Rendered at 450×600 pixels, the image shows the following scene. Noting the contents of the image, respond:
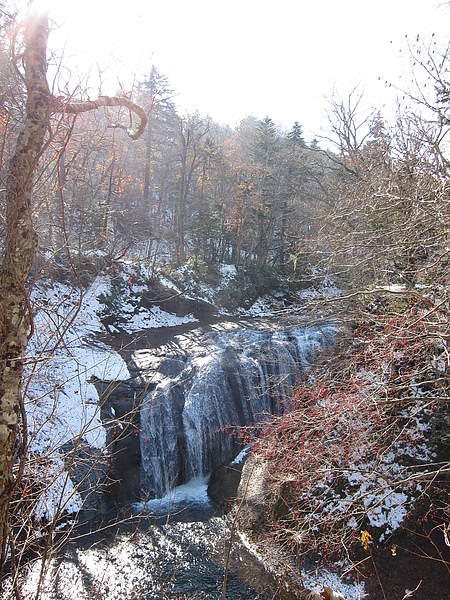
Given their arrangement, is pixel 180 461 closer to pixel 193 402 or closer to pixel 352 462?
pixel 193 402

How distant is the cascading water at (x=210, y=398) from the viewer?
9.59 m

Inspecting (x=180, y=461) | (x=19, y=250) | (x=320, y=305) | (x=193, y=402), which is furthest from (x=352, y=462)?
(x=19, y=250)

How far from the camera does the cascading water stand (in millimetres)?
9594

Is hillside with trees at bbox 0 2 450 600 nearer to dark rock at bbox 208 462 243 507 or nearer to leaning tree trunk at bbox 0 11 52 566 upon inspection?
leaning tree trunk at bbox 0 11 52 566

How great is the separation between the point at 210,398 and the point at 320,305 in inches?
242

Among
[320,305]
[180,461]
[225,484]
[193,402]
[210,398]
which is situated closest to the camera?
[320,305]

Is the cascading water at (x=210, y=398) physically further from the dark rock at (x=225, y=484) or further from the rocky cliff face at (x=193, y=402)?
the dark rock at (x=225, y=484)

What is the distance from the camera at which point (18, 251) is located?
219cm

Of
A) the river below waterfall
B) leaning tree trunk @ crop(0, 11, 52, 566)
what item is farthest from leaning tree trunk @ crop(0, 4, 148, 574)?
the river below waterfall

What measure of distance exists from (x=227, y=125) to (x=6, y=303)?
5083cm

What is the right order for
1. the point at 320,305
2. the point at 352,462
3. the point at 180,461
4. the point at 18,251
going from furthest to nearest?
1. the point at 180,461
2. the point at 352,462
3. the point at 320,305
4. the point at 18,251

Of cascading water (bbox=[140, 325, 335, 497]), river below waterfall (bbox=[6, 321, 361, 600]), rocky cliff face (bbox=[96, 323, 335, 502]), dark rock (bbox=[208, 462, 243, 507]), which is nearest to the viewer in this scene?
river below waterfall (bbox=[6, 321, 361, 600])

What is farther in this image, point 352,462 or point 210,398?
point 210,398

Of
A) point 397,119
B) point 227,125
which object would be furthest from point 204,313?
point 227,125
